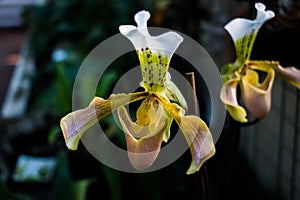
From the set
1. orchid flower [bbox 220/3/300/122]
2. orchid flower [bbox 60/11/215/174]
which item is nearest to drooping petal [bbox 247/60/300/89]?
orchid flower [bbox 220/3/300/122]

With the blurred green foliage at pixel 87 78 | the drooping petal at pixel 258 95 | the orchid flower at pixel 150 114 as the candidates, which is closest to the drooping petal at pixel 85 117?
the orchid flower at pixel 150 114

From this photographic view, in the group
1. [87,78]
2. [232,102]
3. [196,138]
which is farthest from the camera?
[87,78]

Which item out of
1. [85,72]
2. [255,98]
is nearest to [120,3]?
[85,72]

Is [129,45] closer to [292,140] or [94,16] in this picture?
[94,16]

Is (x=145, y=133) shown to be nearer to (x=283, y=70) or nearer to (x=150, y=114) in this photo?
(x=150, y=114)

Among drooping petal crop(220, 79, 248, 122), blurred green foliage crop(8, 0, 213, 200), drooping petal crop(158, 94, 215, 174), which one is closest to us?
drooping petal crop(158, 94, 215, 174)

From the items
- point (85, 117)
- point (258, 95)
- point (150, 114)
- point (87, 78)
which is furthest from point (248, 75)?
point (87, 78)

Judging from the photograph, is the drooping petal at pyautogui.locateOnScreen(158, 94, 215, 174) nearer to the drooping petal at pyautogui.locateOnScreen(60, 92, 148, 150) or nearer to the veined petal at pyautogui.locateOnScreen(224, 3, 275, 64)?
the drooping petal at pyautogui.locateOnScreen(60, 92, 148, 150)

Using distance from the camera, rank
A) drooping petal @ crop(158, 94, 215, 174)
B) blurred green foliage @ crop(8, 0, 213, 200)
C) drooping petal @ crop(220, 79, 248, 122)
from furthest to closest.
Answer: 1. blurred green foliage @ crop(8, 0, 213, 200)
2. drooping petal @ crop(220, 79, 248, 122)
3. drooping petal @ crop(158, 94, 215, 174)
